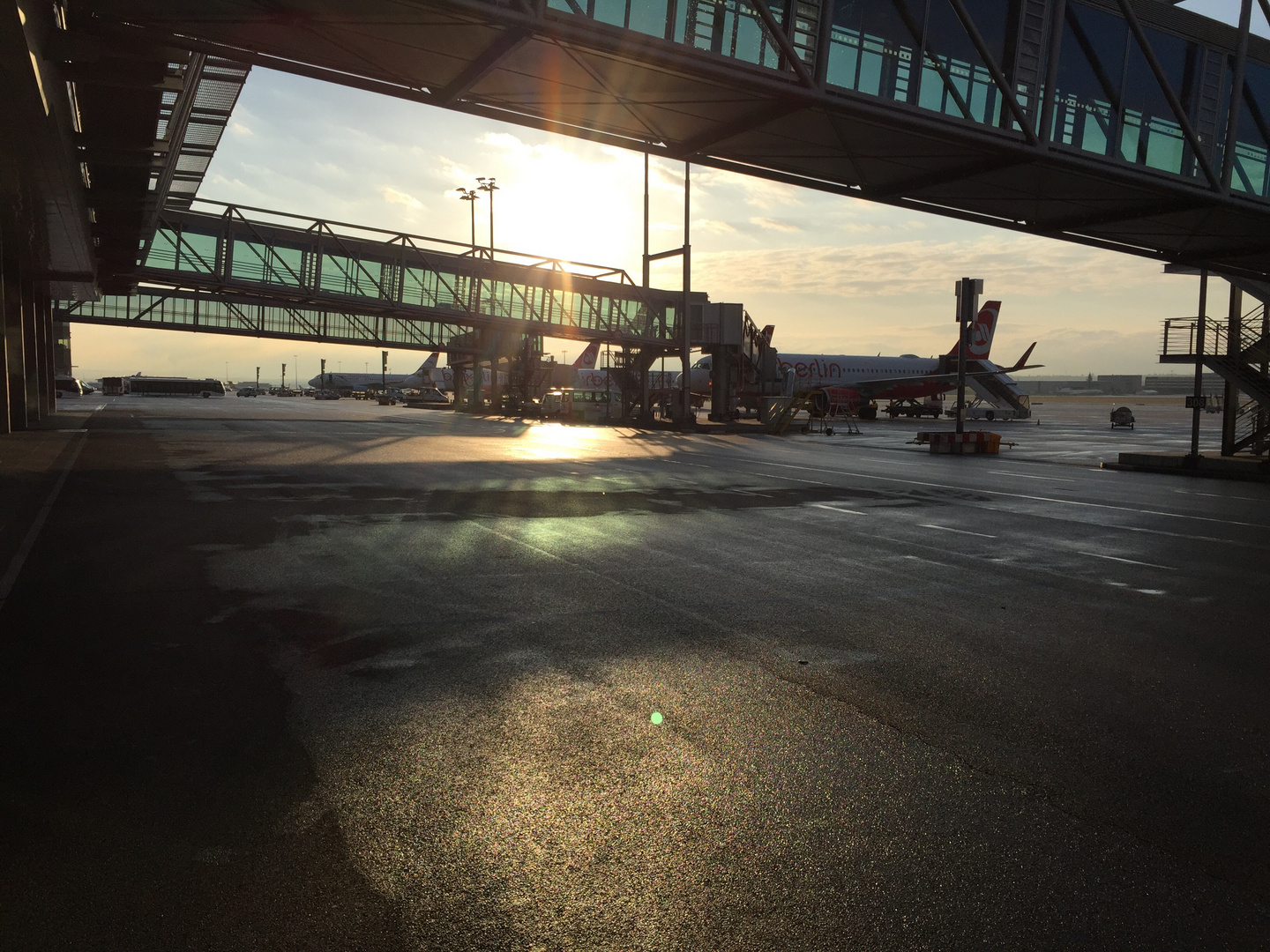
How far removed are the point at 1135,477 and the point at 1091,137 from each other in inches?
332

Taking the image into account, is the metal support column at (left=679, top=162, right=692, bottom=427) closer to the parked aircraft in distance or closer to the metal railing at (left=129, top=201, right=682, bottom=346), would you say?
the metal railing at (left=129, top=201, right=682, bottom=346)

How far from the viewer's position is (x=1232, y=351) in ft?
84.5

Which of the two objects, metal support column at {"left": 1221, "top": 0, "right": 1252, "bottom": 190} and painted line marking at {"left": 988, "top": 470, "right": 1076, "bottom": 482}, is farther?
painted line marking at {"left": 988, "top": 470, "right": 1076, "bottom": 482}

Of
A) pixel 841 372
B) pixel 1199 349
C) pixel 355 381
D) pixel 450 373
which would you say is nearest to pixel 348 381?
pixel 355 381

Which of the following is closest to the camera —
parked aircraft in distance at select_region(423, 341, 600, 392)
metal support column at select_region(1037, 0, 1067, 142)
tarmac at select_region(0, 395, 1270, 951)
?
tarmac at select_region(0, 395, 1270, 951)

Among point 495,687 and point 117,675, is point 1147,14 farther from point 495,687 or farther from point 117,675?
point 117,675

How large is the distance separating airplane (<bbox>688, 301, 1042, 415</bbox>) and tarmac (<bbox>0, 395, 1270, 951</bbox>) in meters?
55.6

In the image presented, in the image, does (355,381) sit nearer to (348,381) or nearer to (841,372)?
(348,381)

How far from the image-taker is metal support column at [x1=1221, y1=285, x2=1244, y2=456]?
84.7 ft

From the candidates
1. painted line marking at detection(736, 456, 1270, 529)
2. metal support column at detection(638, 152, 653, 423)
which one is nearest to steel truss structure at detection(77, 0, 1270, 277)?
painted line marking at detection(736, 456, 1270, 529)

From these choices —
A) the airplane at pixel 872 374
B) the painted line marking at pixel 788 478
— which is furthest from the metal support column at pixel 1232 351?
the airplane at pixel 872 374

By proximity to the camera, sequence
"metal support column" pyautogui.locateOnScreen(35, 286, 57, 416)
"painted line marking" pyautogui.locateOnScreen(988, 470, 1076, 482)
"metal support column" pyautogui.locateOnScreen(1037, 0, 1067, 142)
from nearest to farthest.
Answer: "metal support column" pyautogui.locateOnScreen(1037, 0, 1067, 142)
"painted line marking" pyautogui.locateOnScreen(988, 470, 1076, 482)
"metal support column" pyautogui.locateOnScreen(35, 286, 57, 416)

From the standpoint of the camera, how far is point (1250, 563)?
1056 cm

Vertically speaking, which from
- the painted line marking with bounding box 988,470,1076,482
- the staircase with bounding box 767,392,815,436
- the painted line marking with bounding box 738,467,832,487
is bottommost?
the painted line marking with bounding box 738,467,832,487
